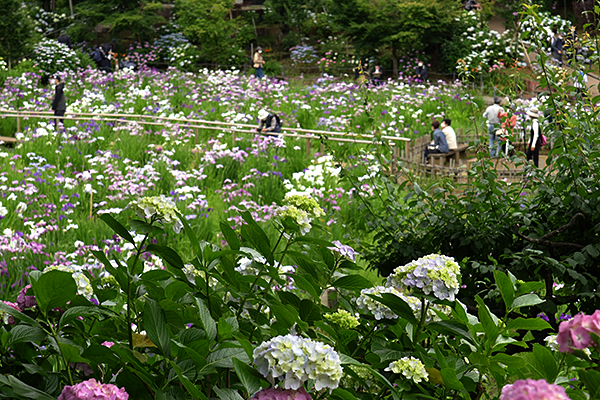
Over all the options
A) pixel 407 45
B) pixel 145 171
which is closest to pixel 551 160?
pixel 145 171

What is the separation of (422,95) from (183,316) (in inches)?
497

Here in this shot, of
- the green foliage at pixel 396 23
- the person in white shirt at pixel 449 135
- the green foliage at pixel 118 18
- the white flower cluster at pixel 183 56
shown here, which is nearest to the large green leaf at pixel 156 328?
the person in white shirt at pixel 449 135

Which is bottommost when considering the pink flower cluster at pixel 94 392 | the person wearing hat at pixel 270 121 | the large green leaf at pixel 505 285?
the person wearing hat at pixel 270 121

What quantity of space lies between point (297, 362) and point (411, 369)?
379 mm

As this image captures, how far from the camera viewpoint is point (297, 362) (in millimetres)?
1062

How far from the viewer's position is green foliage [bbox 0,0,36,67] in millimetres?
16328

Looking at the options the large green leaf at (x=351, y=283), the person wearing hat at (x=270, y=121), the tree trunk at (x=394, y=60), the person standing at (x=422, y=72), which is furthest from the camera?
the tree trunk at (x=394, y=60)

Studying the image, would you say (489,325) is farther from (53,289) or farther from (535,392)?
(53,289)

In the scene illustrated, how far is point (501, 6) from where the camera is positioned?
22281 mm

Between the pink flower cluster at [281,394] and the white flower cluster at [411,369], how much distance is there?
30 cm

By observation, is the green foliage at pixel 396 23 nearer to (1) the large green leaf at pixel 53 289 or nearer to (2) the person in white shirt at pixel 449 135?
(2) the person in white shirt at pixel 449 135

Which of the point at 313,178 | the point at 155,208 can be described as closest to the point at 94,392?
the point at 155,208

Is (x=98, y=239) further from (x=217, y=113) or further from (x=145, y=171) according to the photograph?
(x=217, y=113)

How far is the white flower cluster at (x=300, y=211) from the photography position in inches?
58.1
